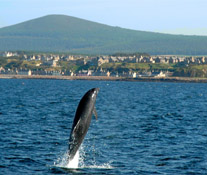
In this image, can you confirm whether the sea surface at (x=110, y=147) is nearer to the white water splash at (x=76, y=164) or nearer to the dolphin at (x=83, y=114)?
the white water splash at (x=76, y=164)

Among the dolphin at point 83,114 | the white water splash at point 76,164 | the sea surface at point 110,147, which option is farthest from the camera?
the sea surface at point 110,147

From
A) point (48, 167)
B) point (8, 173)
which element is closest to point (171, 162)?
point (48, 167)

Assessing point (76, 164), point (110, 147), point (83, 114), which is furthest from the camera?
point (110, 147)

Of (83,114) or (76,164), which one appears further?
(76,164)

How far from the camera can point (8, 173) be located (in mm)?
26156

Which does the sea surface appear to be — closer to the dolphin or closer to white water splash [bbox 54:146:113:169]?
white water splash [bbox 54:146:113:169]

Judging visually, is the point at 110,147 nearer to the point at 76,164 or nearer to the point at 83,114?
the point at 76,164

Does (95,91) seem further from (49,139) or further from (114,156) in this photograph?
(49,139)

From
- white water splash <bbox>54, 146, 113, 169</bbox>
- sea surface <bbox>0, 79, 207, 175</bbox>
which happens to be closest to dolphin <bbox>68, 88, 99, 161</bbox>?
white water splash <bbox>54, 146, 113, 169</bbox>

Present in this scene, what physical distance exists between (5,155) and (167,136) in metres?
14.6

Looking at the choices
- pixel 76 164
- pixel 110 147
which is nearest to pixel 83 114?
pixel 76 164

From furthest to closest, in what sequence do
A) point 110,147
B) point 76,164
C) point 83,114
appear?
1. point 110,147
2. point 76,164
3. point 83,114

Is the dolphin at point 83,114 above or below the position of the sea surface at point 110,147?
above

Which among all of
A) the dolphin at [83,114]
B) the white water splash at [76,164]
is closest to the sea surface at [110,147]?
the white water splash at [76,164]
